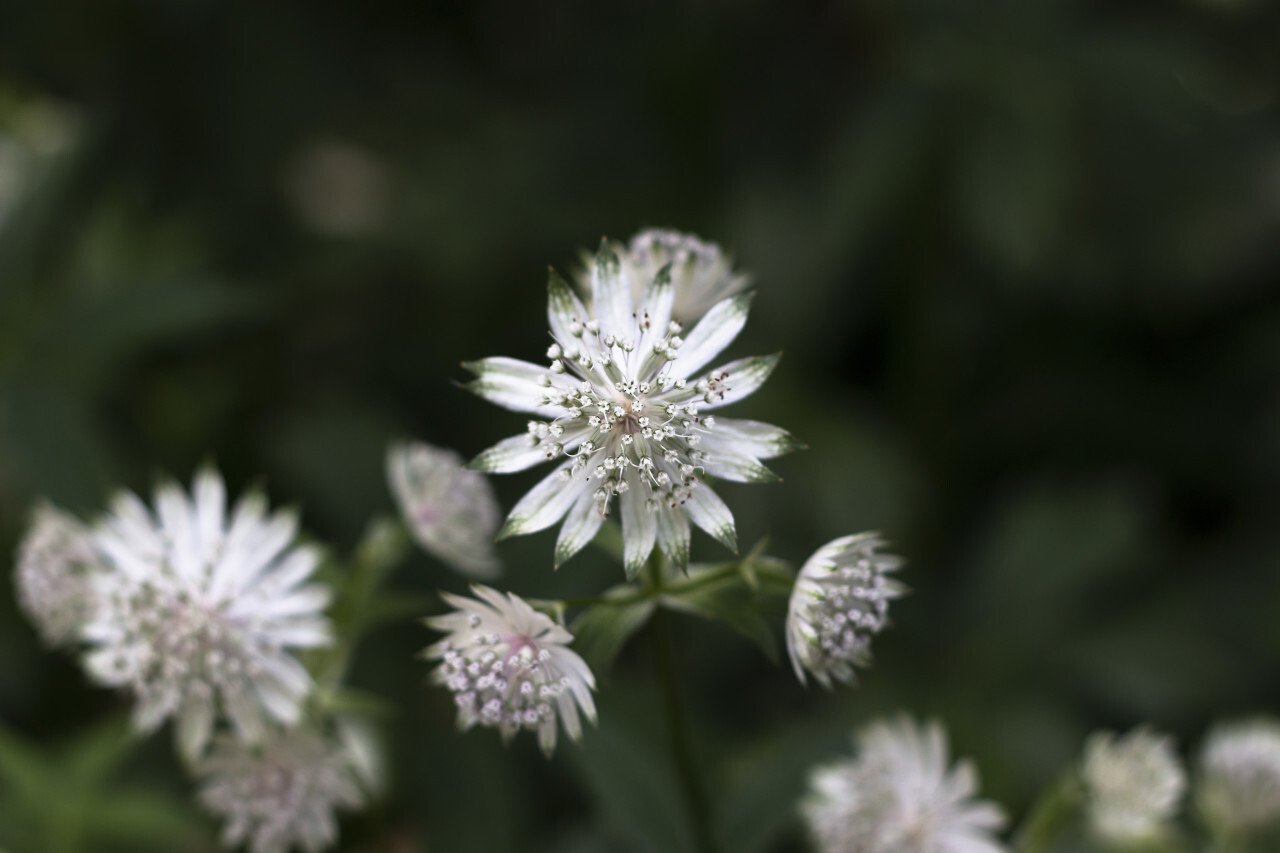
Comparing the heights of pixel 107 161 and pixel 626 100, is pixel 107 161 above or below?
below

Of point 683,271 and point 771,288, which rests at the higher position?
point 771,288

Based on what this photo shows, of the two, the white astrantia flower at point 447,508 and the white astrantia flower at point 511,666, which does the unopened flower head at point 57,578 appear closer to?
the white astrantia flower at point 447,508

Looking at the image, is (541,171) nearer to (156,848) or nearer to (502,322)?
(502,322)

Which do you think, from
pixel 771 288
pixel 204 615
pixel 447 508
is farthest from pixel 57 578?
pixel 771 288

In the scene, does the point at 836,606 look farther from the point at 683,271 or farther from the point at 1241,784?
the point at 1241,784

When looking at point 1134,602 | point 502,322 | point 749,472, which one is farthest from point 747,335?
point 749,472

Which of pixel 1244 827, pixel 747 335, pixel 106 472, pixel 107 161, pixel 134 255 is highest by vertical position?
pixel 747 335

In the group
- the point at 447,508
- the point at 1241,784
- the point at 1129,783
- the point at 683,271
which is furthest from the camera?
the point at 1241,784

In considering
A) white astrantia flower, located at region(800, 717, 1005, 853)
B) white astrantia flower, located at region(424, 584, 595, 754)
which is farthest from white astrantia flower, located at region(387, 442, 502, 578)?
white astrantia flower, located at region(800, 717, 1005, 853)

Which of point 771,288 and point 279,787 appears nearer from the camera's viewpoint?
point 279,787
